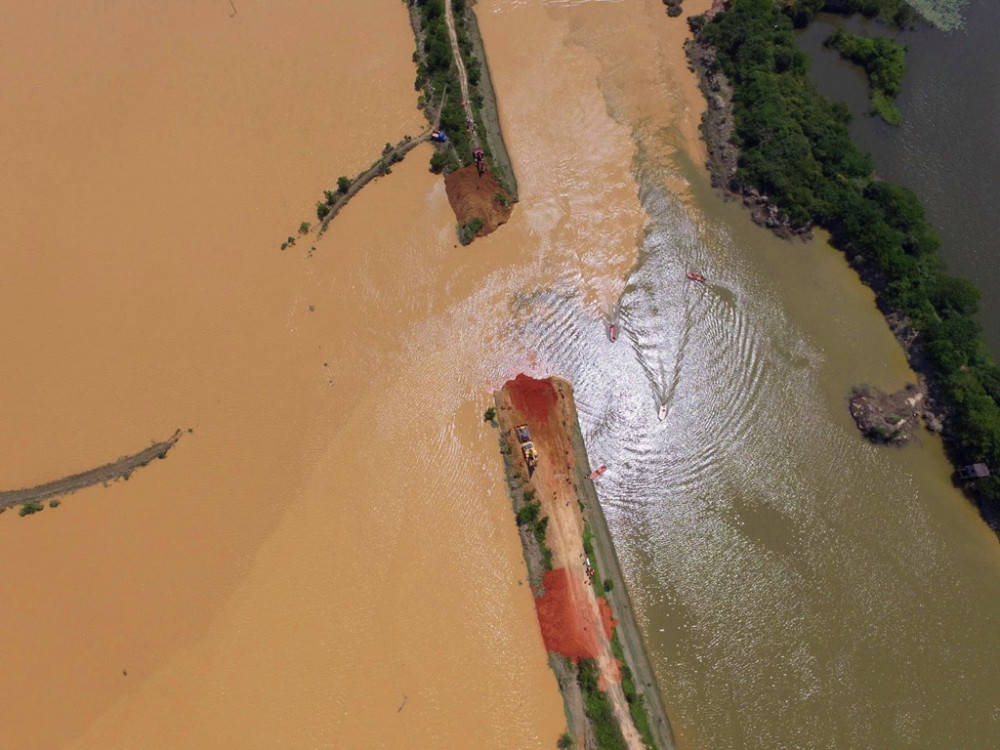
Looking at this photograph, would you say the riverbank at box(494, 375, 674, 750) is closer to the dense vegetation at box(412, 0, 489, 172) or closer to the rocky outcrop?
the dense vegetation at box(412, 0, 489, 172)

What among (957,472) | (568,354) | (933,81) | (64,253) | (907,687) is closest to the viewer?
(907,687)

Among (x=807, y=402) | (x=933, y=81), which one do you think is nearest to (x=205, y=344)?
(x=807, y=402)

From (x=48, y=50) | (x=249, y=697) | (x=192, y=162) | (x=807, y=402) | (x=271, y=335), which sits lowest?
A: (x=249, y=697)

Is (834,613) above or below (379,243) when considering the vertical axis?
below

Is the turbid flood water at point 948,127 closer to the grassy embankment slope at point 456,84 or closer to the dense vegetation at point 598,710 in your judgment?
the grassy embankment slope at point 456,84

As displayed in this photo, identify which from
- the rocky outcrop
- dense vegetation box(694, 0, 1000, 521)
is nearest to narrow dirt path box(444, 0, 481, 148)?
the rocky outcrop

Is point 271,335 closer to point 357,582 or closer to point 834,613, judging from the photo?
point 357,582
